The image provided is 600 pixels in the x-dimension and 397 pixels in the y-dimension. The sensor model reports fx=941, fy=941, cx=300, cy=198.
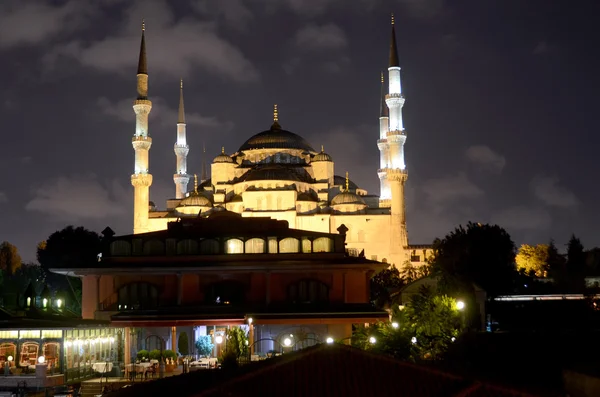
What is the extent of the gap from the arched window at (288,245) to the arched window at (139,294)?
6.30 m

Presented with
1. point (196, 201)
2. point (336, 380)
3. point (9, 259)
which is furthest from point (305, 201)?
point (336, 380)

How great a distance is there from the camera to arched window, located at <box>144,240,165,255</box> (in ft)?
147

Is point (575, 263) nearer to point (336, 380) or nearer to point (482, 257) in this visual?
point (482, 257)

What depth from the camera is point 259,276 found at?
→ 41.8 m

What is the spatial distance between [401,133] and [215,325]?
4958 cm

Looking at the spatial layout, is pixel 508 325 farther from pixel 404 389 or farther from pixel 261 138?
pixel 261 138

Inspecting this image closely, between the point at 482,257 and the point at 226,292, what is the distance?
22107mm

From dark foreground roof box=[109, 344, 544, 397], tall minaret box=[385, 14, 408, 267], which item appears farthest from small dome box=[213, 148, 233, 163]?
dark foreground roof box=[109, 344, 544, 397]

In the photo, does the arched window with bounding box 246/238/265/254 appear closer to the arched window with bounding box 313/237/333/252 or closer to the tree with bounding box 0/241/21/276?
the arched window with bounding box 313/237/333/252

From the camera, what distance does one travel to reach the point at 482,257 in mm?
58438

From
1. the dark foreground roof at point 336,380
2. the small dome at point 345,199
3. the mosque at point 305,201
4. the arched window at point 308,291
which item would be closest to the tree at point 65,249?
the mosque at point 305,201

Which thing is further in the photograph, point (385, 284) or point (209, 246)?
point (385, 284)

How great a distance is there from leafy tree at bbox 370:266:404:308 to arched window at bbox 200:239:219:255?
17.3 meters

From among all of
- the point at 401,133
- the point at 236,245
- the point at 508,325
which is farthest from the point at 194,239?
the point at 401,133
